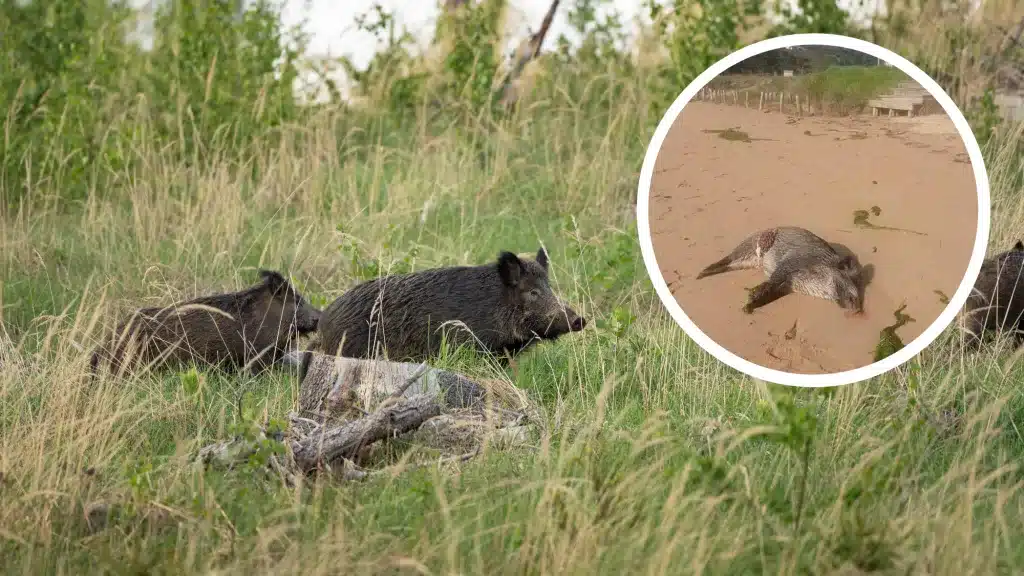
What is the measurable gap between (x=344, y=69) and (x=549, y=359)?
7155mm

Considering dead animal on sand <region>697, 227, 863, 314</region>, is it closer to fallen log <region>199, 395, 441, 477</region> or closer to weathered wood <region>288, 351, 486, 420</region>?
fallen log <region>199, 395, 441, 477</region>

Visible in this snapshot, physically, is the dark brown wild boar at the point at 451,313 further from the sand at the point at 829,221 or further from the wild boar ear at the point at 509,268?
the sand at the point at 829,221

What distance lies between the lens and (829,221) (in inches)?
188

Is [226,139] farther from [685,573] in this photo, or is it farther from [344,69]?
[685,573]

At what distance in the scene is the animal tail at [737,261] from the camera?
15.9ft

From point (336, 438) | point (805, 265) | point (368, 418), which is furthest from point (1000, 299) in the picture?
point (336, 438)

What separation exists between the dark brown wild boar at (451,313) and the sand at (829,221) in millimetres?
2331

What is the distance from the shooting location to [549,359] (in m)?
7.02

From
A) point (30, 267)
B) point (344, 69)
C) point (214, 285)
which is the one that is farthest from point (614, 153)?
point (30, 267)

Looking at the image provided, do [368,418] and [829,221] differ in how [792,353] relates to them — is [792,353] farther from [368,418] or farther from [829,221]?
[368,418]

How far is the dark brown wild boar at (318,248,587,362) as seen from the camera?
7172 millimetres

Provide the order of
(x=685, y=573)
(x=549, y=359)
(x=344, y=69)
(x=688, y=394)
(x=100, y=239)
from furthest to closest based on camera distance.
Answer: (x=344, y=69) < (x=100, y=239) < (x=549, y=359) < (x=688, y=394) < (x=685, y=573)

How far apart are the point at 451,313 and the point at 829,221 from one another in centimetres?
310

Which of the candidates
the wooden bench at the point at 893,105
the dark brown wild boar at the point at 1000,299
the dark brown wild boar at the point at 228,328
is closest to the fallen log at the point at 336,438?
the dark brown wild boar at the point at 228,328
